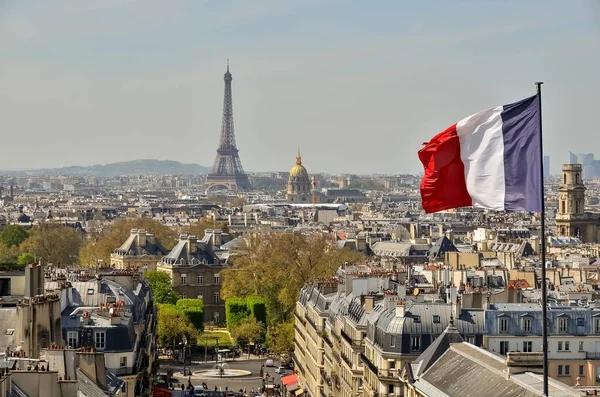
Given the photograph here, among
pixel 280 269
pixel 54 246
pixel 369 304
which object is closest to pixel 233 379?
pixel 280 269

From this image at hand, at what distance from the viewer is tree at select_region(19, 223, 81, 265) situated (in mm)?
133500

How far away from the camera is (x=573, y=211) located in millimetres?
156125

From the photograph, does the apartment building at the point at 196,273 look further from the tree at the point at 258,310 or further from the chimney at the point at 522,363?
the chimney at the point at 522,363

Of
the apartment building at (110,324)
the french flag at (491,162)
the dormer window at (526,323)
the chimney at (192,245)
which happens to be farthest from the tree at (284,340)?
the french flag at (491,162)

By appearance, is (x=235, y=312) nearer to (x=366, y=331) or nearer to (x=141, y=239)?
(x=141, y=239)

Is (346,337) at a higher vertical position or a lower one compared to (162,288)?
higher

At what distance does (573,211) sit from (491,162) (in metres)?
135

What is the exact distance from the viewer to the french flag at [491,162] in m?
23.1

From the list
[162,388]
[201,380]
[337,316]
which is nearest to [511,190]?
[337,316]

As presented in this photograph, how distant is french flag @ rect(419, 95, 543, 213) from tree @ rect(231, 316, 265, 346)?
6400 cm

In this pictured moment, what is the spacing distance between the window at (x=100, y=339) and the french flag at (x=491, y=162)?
24.2m

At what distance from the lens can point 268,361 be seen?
268ft

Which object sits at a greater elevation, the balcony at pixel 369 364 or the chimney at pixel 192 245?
the chimney at pixel 192 245

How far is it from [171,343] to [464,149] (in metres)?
61.7
